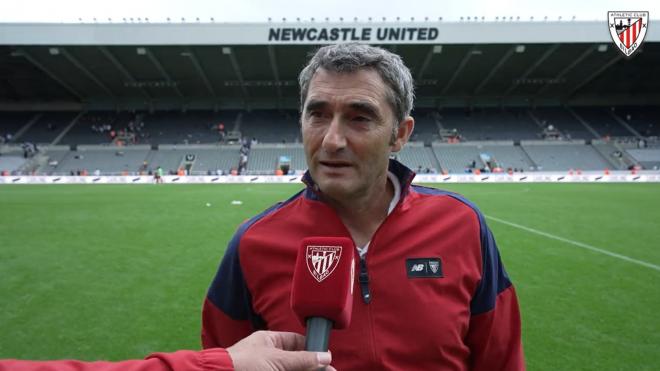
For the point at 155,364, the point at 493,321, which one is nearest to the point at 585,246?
the point at 493,321

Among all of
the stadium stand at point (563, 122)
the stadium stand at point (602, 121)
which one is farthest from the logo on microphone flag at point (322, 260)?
the stadium stand at point (602, 121)

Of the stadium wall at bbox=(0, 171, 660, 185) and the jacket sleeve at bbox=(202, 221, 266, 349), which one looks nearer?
the jacket sleeve at bbox=(202, 221, 266, 349)

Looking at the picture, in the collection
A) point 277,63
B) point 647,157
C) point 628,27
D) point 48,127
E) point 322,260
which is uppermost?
point 277,63

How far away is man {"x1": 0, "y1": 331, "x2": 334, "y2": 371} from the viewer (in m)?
1.10

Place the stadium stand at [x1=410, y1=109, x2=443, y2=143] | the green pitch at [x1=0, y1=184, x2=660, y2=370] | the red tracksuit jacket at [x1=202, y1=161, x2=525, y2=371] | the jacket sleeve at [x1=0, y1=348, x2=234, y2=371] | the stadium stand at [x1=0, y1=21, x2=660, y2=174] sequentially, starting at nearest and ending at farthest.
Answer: the jacket sleeve at [x1=0, y1=348, x2=234, y2=371], the red tracksuit jacket at [x1=202, y1=161, x2=525, y2=371], the green pitch at [x1=0, y1=184, x2=660, y2=370], the stadium stand at [x1=0, y1=21, x2=660, y2=174], the stadium stand at [x1=410, y1=109, x2=443, y2=143]

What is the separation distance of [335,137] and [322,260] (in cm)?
54

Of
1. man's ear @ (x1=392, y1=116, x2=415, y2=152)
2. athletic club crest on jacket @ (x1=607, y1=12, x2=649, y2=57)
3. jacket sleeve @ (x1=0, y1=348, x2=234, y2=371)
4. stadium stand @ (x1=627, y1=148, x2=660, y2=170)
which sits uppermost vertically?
athletic club crest on jacket @ (x1=607, y1=12, x2=649, y2=57)

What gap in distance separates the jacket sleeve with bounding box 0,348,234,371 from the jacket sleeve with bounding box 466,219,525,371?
4.13ft

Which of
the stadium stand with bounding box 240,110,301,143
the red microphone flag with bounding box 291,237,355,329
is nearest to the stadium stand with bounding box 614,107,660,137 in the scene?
the stadium stand with bounding box 240,110,301,143

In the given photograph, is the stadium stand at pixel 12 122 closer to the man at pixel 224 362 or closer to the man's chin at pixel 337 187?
the man's chin at pixel 337 187

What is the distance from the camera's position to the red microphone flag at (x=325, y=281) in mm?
1339

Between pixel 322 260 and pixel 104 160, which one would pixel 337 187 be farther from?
pixel 104 160

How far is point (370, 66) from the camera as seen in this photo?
6.14 feet

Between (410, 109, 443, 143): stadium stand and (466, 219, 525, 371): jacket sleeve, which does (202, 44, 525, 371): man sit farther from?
(410, 109, 443, 143): stadium stand
